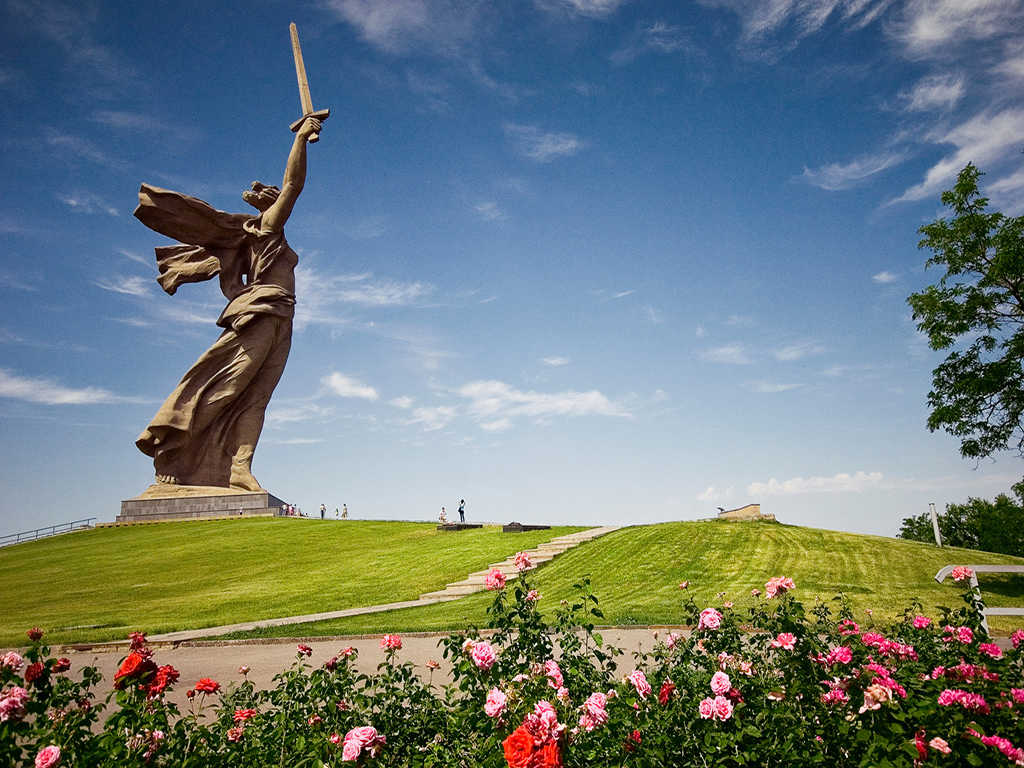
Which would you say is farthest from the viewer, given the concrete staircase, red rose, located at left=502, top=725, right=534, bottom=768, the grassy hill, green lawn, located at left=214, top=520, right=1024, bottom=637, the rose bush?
the concrete staircase

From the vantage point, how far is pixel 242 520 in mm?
32812

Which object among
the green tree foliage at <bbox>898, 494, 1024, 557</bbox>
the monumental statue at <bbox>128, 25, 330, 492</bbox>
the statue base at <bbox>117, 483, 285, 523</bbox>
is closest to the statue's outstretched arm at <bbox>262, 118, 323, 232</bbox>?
the monumental statue at <bbox>128, 25, 330, 492</bbox>

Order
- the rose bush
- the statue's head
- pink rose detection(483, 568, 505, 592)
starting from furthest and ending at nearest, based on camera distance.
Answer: the statue's head → pink rose detection(483, 568, 505, 592) → the rose bush

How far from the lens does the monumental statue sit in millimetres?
34438

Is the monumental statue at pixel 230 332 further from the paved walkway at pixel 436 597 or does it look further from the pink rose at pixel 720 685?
the pink rose at pixel 720 685

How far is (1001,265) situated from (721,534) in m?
10.00

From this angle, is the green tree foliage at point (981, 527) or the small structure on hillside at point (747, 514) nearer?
the small structure on hillside at point (747, 514)

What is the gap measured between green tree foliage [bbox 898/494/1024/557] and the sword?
44296 mm

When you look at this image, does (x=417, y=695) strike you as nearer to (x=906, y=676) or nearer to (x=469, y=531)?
(x=906, y=676)

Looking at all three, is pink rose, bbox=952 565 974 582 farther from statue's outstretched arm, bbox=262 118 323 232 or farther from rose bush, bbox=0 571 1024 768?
statue's outstretched arm, bbox=262 118 323 232

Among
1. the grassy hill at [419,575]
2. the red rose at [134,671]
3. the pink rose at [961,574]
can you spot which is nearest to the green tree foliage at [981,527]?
the grassy hill at [419,575]

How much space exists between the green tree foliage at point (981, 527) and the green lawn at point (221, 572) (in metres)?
34.8

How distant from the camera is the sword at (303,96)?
31819mm

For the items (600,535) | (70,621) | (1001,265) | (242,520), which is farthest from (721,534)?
(242,520)
